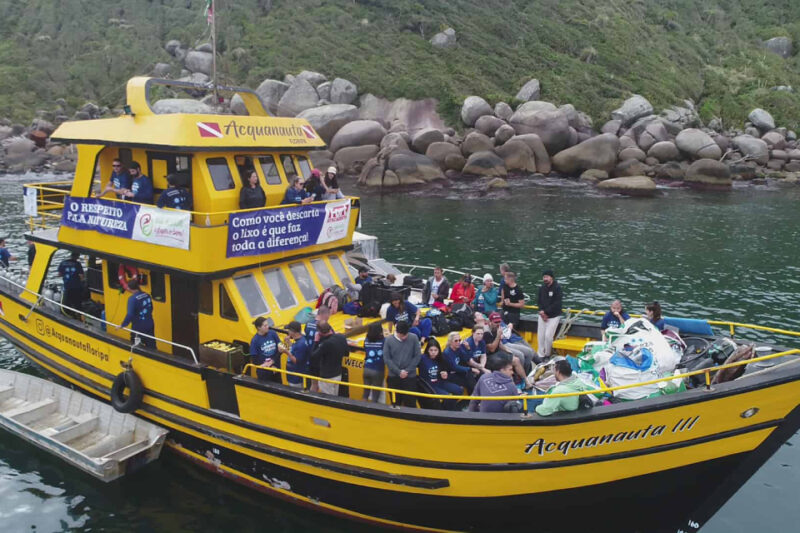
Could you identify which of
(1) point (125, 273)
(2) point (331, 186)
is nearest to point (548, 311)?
(2) point (331, 186)

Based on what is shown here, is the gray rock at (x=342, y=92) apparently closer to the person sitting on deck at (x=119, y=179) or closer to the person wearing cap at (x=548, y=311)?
the person sitting on deck at (x=119, y=179)

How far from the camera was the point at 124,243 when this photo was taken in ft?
36.6

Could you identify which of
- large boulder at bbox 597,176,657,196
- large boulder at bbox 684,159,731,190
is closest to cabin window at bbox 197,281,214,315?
large boulder at bbox 597,176,657,196

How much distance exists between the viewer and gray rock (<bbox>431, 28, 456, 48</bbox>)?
62.0 meters

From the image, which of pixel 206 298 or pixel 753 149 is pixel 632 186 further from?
pixel 206 298

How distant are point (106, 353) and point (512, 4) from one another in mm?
67735

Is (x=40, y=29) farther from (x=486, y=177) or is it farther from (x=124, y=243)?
(x=124, y=243)

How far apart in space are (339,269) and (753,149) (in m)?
46.2

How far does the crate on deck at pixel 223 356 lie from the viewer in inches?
389

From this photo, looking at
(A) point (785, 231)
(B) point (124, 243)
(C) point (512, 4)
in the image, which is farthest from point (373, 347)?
(C) point (512, 4)

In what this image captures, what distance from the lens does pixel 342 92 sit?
53.0 meters

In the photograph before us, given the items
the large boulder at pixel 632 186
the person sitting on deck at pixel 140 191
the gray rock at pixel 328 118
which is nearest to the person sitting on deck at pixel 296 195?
the person sitting on deck at pixel 140 191

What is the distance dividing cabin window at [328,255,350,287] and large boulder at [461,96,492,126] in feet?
128

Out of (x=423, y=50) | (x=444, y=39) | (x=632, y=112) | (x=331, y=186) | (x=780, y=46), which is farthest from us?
(x=780, y=46)
